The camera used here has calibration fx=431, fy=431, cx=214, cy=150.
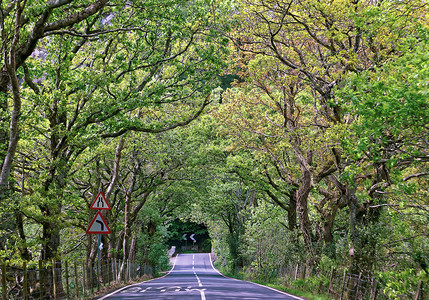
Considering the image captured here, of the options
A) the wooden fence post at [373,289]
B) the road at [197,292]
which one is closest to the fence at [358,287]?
the wooden fence post at [373,289]

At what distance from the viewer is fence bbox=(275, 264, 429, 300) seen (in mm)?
9484

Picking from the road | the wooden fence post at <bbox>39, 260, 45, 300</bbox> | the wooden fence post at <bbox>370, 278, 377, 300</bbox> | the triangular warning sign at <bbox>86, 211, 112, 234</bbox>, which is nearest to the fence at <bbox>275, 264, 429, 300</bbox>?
the wooden fence post at <bbox>370, 278, 377, 300</bbox>

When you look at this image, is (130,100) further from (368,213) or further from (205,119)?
(205,119)

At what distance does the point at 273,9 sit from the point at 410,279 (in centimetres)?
843

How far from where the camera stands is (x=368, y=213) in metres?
14.2

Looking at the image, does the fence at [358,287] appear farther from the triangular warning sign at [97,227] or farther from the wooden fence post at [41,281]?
the wooden fence post at [41,281]

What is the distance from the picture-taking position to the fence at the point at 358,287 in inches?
373

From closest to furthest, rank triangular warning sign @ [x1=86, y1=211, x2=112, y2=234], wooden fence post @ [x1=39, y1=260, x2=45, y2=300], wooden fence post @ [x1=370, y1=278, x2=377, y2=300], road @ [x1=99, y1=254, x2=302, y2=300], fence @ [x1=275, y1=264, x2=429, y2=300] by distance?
fence @ [x1=275, y1=264, x2=429, y2=300] → wooden fence post @ [x1=39, y1=260, x2=45, y2=300] → wooden fence post @ [x1=370, y1=278, x2=377, y2=300] → road @ [x1=99, y1=254, x2=302, y2=300] → triangular warning sign @ [x1=86, y1=211, x2=112, y2=234]

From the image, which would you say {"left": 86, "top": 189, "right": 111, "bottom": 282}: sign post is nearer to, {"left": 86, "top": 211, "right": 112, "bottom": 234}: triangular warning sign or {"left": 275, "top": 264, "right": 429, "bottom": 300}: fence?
{"left": 86, "top": 211, "right": 112, "bottom": 234}: triangular warning sign

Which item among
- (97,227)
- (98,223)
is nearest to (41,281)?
(97,227)

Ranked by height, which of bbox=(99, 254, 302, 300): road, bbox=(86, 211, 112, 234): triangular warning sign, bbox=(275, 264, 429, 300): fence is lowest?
bbox=(99, 254, 302, 300): road

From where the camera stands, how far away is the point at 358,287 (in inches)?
477

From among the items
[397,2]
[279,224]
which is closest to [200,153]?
[279,224]

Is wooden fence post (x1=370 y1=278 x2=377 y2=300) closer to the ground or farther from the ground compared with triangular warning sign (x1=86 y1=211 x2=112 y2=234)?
closer to the ground
